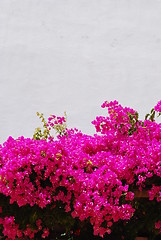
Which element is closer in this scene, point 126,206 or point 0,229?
point 126,206

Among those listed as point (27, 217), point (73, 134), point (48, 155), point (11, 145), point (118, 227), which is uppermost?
point (73, 134)

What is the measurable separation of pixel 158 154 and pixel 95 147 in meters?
0.58

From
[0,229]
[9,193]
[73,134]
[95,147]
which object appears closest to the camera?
[9,193]

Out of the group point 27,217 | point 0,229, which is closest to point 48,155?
point 27,217

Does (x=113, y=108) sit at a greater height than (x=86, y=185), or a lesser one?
greater

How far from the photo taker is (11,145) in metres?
3.35

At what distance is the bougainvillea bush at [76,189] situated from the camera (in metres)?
3.02

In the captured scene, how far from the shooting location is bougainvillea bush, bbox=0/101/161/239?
3.02 m

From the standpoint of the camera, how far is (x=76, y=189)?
3.04 m

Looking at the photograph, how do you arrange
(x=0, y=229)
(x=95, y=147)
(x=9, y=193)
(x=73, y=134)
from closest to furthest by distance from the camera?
(x=9, y=193), (x=0, y=229), (x=95, y=147), (x=73, y=134)

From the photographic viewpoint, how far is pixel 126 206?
3016 millimetres

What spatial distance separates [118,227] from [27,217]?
27.7 inches

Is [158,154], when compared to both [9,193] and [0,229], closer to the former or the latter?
[9,193]

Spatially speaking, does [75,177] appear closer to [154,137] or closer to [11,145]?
[11,145]
